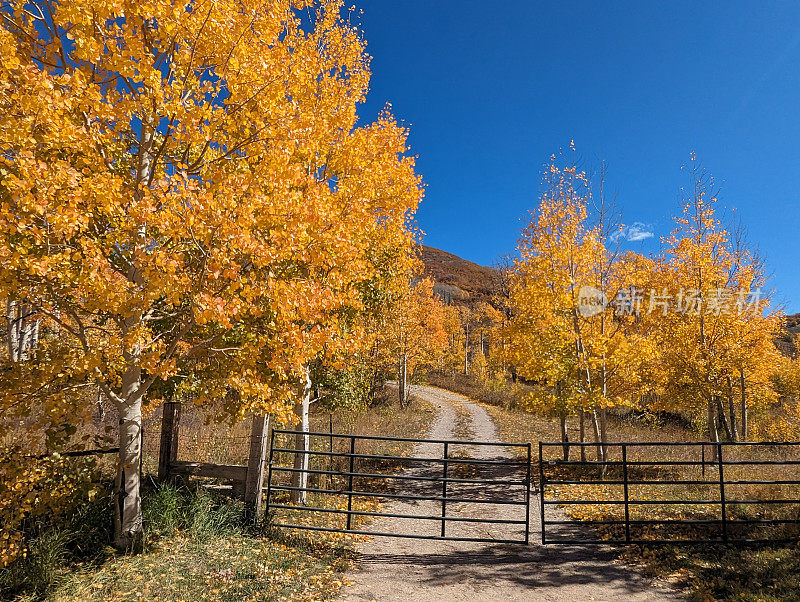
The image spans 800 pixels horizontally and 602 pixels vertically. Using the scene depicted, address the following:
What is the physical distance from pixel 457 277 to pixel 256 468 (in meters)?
108

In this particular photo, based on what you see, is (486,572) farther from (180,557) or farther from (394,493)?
(394,493)

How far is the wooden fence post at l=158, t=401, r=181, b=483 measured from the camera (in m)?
7.67

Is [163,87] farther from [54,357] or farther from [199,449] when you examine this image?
[199,449]

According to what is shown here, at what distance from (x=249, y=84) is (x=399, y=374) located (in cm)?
2195

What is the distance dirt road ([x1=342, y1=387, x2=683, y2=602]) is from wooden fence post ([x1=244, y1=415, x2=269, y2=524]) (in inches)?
83.8

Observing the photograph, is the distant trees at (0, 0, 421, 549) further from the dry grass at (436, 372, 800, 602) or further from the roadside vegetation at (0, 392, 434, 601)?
the dry grass at (436, 372, 800, 602)

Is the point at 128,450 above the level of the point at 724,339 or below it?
below

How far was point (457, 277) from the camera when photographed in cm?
11381

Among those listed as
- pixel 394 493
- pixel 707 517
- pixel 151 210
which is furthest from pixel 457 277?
pixel 151 210

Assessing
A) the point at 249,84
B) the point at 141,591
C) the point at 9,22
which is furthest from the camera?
the point at 249,84

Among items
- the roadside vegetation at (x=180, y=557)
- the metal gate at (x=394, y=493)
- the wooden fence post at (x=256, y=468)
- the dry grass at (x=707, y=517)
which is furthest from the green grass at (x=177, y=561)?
the dry grass at (x=707, y=517)

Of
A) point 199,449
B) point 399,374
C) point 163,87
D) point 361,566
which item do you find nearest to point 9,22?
point 163,87

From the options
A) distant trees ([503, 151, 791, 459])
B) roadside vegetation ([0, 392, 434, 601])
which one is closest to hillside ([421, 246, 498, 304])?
distant trees ([503, 151, 791, 459])

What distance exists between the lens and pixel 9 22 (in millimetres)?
4848
